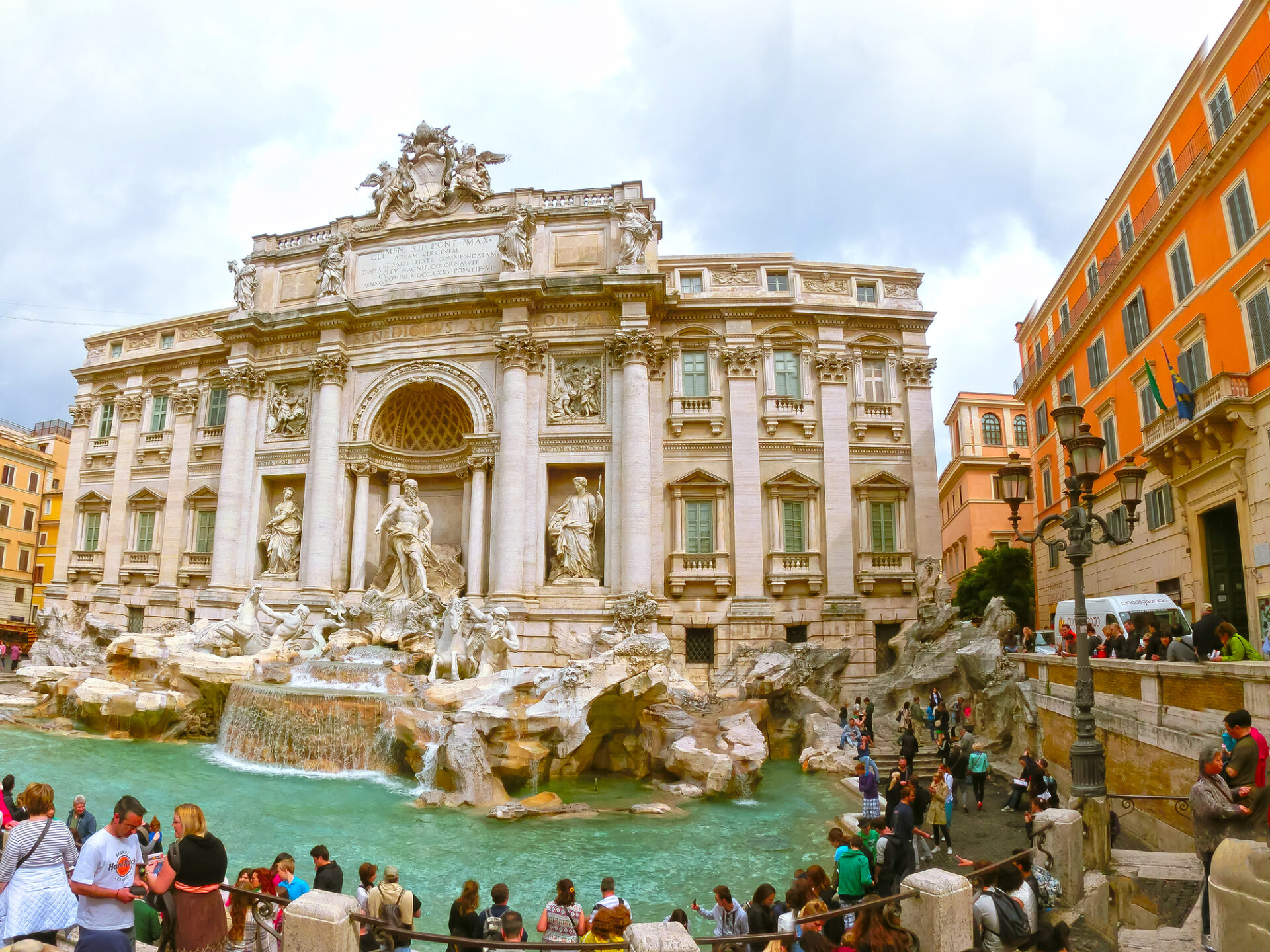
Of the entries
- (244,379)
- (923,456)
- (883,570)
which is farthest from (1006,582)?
(244,379)

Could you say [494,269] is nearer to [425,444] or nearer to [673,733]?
[425,444]

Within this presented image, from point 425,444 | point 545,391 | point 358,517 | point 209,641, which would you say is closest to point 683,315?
point 545,391

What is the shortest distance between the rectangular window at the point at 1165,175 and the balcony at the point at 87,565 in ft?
110

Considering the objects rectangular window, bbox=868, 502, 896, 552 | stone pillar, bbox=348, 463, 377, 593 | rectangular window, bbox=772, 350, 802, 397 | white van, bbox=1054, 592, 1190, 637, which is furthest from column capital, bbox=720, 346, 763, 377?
stone pillar, bbox=348, 463, 377, 593

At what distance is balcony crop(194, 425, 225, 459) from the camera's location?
26.0 metres

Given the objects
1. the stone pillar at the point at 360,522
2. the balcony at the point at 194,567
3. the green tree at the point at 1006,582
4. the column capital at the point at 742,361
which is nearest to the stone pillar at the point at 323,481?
the stone pillar at the point at 360,522

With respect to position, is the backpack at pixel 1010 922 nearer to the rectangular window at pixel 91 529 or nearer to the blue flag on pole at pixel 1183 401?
the blue flag on pole at pixel 1183 401

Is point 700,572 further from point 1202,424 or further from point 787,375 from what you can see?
point 1202,424

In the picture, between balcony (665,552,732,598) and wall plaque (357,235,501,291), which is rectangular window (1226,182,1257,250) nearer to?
balcony (665,552,732,598)

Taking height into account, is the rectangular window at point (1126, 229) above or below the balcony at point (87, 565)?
above

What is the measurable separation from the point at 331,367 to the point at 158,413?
9.34 meters

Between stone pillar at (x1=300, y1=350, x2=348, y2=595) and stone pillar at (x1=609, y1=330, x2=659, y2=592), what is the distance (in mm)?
8457

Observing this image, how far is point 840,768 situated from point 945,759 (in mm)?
2546

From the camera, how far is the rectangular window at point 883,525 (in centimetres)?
2200
